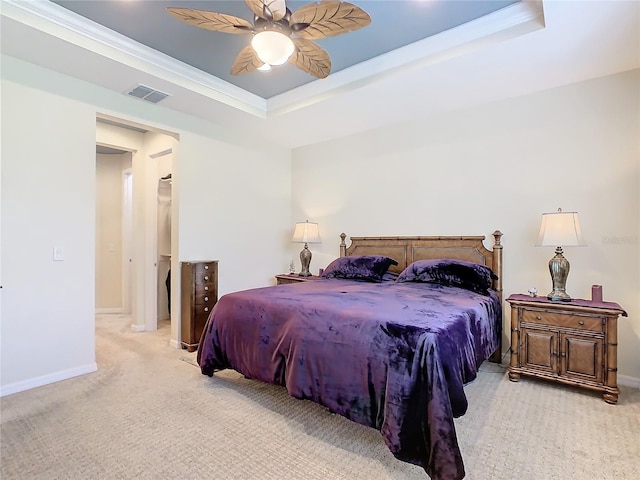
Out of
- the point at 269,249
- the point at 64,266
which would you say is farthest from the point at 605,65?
the point at 64,266

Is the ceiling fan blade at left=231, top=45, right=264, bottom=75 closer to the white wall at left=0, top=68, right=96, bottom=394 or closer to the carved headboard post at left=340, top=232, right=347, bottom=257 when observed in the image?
the white wall at left=0, top=68, right=96, bottom=394

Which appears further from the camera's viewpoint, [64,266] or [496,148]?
[496,148]

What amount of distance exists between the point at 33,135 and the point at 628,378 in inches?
211

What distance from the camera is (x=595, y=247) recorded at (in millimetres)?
3020

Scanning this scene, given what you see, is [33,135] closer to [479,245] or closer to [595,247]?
[479,245]

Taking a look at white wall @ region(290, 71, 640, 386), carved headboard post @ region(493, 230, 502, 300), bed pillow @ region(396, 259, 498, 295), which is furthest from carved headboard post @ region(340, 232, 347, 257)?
carved headboard post @ region(493, 230, 502, 300)

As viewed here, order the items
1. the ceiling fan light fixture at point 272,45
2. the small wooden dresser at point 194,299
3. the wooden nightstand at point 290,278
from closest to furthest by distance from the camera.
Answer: the ceiling fan light fixture at point 272,45
the small wooden dresser at point 194,299
the wooden nightstand at point 290,278

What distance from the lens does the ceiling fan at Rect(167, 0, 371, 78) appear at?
2.00 meters

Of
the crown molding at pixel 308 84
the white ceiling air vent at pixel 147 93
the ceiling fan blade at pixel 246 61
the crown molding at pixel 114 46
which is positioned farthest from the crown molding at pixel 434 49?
the white ceiling air vent at pixel 147 93

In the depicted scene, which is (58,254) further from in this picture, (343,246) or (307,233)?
(343,246)

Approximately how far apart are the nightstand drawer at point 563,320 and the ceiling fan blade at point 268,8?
2900mm

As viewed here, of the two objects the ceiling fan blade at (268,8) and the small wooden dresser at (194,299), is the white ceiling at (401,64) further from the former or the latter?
the small wooden dresser at (194,299)

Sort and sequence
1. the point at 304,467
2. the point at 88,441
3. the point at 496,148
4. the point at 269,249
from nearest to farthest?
1. the point at 304,467
2. the point at 88,441
3. the point at 496,148
4. the point at 269,249

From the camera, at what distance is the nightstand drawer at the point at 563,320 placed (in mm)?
2580
